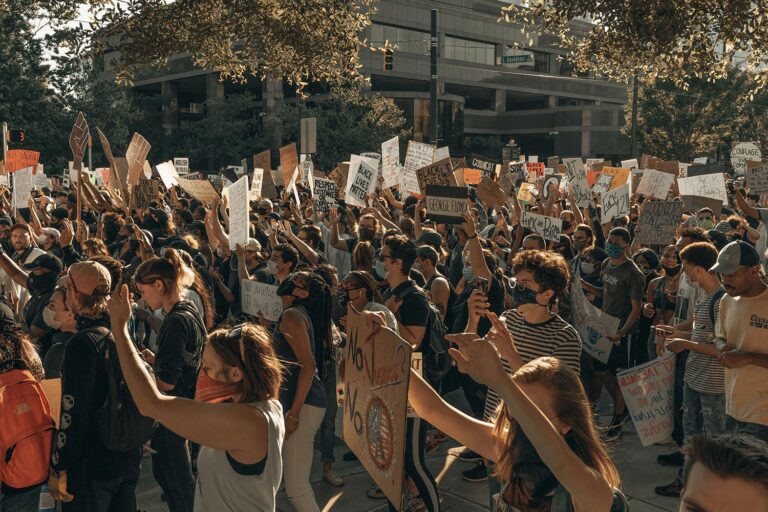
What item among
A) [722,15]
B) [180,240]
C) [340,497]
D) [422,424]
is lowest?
[340,497]

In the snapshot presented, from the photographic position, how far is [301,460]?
470 centimetres

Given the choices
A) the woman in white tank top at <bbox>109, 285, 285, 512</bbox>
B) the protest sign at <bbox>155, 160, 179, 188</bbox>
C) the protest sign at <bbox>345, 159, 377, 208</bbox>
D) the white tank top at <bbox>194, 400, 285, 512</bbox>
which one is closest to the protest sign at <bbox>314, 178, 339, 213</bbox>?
the protest sign at <bbox>345, 159, 377, 208</bbox>

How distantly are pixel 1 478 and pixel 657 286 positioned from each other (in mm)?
5891

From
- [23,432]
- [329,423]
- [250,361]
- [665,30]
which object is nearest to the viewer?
[250,361]

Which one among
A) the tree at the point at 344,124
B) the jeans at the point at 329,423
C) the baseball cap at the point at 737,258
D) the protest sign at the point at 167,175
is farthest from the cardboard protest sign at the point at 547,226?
the tree at the point at 344,124

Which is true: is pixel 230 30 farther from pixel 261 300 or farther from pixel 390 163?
pixel 390 163

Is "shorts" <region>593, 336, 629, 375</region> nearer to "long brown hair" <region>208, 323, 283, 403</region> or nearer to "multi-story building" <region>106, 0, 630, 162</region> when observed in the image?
"long brown hair" <region>208, 323, 283, 403</region>

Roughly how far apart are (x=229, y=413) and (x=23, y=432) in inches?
48.8

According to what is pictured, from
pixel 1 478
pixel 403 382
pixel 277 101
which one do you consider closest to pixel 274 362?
pixel 403 382

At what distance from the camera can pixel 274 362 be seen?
10.9ft

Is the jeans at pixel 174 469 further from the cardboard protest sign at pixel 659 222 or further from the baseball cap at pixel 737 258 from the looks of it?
the cardboard protest sign at pixel 659 222

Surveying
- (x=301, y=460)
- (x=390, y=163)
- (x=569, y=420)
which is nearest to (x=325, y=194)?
(x=390, y=163)

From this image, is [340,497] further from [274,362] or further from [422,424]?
[274,362]

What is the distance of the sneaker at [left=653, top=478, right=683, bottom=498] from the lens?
5.66 m
